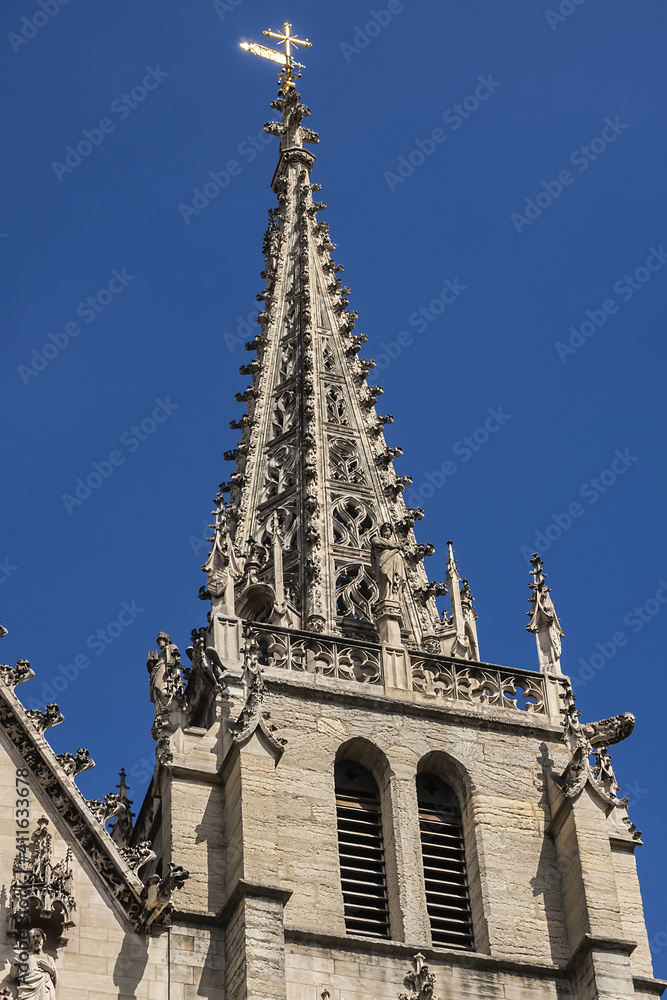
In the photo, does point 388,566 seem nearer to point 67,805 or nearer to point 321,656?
point 321,656

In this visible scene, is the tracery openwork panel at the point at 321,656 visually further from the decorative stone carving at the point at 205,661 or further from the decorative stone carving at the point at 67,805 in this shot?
the decorative stone carving at the point at 67,805

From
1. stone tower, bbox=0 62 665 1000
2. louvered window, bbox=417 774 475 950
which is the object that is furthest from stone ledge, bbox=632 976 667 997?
louvered window, bbox=417 774 475 950

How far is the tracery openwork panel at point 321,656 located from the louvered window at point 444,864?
1.94 meters

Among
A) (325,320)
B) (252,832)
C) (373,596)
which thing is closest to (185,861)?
(252,832)

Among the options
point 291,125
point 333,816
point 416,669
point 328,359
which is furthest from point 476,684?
point 291,125

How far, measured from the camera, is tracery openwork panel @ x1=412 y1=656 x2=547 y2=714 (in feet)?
118

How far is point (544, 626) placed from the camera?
1487 inches

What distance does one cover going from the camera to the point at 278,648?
117 ft

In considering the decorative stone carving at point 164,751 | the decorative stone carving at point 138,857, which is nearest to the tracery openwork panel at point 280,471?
the decorative stone carving at point 164,751

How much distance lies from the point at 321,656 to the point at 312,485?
5.62m

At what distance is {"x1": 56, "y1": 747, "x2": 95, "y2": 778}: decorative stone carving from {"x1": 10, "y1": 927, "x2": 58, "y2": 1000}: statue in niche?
2724 millimetres

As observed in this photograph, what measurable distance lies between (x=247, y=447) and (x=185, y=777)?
34.5 ft

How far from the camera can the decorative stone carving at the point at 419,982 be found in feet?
102

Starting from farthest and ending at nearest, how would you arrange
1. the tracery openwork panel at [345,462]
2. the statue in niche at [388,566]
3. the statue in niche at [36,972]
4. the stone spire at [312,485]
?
the tracery openwork panel at [345,462] → the stone spire at [312,485] → the statue in niche at [388,566] → the statue in niche at [36,972]
